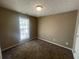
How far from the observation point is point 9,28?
114 inches

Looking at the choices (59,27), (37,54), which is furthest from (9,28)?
(59,27)

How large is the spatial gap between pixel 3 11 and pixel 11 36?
1.37 meters

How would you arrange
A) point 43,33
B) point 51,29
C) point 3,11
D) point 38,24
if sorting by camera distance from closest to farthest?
point 3,11
point 51,29
point 43,33
point 38,24

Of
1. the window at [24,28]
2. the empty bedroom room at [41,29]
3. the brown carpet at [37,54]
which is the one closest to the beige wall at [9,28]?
the empty bedroom room at [41,29]

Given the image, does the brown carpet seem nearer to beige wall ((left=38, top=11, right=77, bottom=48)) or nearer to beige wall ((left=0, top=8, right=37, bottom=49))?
beige wall ((left=0, top=8, right=37, bottom=49))

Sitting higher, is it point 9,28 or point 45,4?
point 45,4

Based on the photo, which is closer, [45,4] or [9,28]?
[45,4]

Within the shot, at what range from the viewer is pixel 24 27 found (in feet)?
12.9

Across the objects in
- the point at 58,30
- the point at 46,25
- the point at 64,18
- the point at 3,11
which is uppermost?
the point at 3,11

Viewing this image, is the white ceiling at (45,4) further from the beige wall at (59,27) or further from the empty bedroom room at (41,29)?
the beige wall at (59,27)

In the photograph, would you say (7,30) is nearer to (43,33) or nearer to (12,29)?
(12,29)

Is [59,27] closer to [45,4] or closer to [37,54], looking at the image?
[45,4]

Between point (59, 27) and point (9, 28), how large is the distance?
2.97 meters

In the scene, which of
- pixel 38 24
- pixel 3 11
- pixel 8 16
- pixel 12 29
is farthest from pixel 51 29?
pixel 3 11
